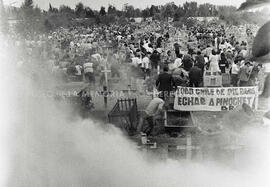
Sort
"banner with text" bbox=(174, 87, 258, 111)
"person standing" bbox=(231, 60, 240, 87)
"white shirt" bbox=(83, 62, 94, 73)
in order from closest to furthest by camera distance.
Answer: "banner with text" bbox=(174, 87, 258, 111) < "white shirt" bbox=(83, 62, 94, 73) < "person standing" bbox=(231, 60, 240, 87)

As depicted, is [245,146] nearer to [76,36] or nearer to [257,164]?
[257,164]

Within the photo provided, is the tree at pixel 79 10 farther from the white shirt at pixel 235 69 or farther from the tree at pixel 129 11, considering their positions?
the white shirt at pixel 235 69

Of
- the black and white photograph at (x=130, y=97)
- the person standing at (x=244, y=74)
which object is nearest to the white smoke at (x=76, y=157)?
the black and white photograph at (x=130, y=97)

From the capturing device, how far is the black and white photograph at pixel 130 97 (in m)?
3.73

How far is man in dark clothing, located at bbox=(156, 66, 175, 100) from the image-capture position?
4855 millimetres

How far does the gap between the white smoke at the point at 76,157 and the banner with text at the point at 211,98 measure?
45 cm

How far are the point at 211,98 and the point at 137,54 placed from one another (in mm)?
1080

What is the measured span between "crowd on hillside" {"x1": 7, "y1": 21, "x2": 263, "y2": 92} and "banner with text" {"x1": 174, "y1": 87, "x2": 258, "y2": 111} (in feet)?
0.36

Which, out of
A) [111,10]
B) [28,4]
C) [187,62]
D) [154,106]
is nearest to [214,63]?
[187,62]

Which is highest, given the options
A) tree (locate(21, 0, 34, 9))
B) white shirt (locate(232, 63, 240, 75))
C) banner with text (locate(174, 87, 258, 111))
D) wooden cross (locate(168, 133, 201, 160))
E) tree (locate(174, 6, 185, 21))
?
tree (locate(21, 0, 34, 9))

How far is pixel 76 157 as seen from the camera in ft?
13.5

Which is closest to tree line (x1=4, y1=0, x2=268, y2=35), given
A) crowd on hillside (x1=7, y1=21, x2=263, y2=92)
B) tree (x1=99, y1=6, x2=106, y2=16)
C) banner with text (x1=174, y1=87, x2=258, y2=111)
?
tree (x1=99, y1=6, x2=106, y2=16)

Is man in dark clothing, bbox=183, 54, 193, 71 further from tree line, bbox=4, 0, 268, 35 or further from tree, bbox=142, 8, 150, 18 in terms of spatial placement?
tree, bbox=142, 8, 150, 18

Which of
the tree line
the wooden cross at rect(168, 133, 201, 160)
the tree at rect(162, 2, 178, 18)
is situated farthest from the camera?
the wooden cross at rect(168, 133, 201, 160)
